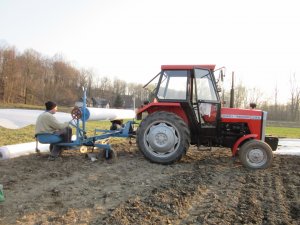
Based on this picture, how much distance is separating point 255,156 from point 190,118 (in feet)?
5.38

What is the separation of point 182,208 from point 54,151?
14.2 ft

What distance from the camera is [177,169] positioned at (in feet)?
23.2

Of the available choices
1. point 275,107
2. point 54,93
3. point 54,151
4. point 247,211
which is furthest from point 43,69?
point 247,211

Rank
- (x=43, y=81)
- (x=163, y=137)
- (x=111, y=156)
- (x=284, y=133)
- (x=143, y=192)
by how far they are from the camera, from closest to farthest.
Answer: (x=143, y=192) < (x=163, y=137) < (x=111, y=156) < (x=284, y=133) < (x=43, y=81)

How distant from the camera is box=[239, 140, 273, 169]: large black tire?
24.0 feet

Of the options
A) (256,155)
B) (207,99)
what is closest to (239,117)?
(207,99)

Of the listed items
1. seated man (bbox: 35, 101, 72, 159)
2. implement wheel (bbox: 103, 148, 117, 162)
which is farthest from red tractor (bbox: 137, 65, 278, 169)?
seated man (bbox: 35, 101, 72, 159)

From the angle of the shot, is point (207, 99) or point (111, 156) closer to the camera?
point (111, 156)

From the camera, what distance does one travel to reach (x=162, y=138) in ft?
24.9

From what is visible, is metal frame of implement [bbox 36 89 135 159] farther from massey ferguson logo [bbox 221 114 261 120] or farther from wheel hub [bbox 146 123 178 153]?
massey ferguson logo [bbox 221 114 261 120]

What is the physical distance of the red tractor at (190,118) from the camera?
24.8ft

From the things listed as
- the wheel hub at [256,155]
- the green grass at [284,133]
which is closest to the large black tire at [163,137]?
the wheel hub at [256,155]

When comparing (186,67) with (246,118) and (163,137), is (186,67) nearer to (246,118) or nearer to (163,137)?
(163,137)

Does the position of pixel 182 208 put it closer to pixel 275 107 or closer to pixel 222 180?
pixel 222 180
